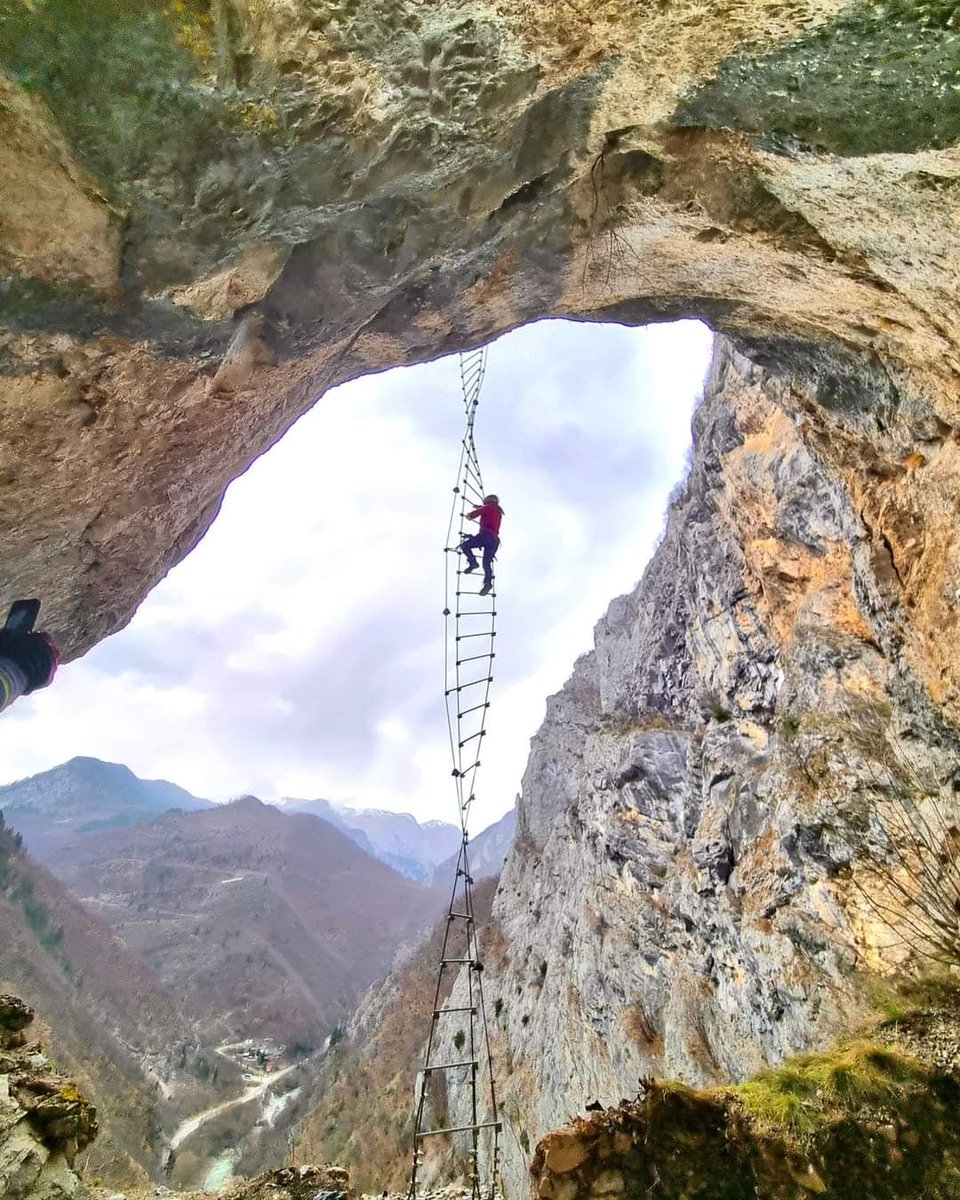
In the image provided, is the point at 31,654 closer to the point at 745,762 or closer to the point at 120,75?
the point at 120,75

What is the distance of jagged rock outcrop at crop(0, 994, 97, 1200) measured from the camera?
438cm

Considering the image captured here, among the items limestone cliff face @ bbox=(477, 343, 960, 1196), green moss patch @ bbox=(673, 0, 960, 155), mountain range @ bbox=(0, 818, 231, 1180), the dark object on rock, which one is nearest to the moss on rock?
limestone cliff face @ bbox=(477, 343, 960, 1196)

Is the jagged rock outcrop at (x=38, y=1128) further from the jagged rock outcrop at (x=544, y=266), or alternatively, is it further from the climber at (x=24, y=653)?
the jagged rock outcrop at (x=544, y=266)

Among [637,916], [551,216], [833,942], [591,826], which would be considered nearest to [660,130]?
[551,216]

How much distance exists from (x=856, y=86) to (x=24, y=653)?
8.64 meters

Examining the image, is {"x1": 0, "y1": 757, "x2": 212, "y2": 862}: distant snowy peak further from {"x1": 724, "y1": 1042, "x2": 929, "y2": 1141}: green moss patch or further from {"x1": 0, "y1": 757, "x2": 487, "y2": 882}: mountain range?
{"x1": 724, "y1": 1042, "x2": 929, "y2": 1141}: green moss patch

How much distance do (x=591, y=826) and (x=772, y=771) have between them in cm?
1044

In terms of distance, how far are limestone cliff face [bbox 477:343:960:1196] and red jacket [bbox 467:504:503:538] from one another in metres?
5.27

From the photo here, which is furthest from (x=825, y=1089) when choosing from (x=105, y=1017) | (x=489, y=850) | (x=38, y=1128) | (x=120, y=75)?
(x=489, y=850)

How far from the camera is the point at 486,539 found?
39.4 ft

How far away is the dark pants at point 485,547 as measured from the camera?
1195 centimetres

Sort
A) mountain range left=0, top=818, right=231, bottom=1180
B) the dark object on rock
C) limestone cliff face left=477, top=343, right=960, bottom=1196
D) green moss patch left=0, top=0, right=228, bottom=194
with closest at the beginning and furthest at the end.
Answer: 1. green moss patch left=0, top=0, right=228, bottom=194
2. the dark object on rock
3. limestone cliff face left=477, top=343, right=960, bottom=1196
4. mountain range left=0, top=818, right=231, bottom=1180

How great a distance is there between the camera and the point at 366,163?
Result: 4215 mm

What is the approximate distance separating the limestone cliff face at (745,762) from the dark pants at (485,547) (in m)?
5.46
